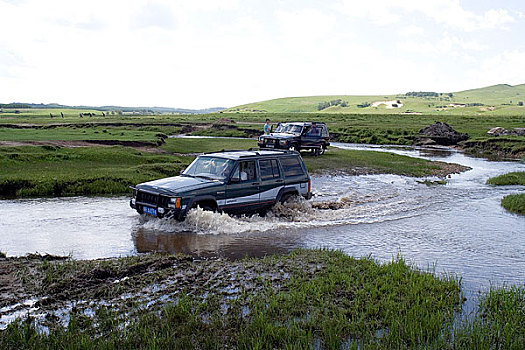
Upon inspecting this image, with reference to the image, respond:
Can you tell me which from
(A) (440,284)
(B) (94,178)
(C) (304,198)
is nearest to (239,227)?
(C) (304,198)

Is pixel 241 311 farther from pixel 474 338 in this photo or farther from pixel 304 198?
pixel 304 198

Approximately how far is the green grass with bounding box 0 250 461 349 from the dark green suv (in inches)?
114

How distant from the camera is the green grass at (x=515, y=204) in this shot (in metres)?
16.4

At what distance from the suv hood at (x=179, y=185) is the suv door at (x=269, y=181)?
61.2 inches

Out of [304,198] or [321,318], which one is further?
[304,198]

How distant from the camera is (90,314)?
21.3 feet

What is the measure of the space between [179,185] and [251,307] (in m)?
5.68

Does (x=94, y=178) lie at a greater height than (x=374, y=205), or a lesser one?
greater

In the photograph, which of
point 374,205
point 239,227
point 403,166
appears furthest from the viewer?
point 403,166

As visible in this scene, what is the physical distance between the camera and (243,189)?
42.6ft

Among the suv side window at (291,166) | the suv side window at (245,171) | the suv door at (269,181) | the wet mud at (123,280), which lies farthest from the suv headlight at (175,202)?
the suv side window at (291,166)

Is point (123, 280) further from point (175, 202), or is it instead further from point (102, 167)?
point (102, 167)

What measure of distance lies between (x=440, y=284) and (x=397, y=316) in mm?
1820

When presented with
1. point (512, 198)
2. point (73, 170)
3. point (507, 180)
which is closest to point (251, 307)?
point (512, 198)
